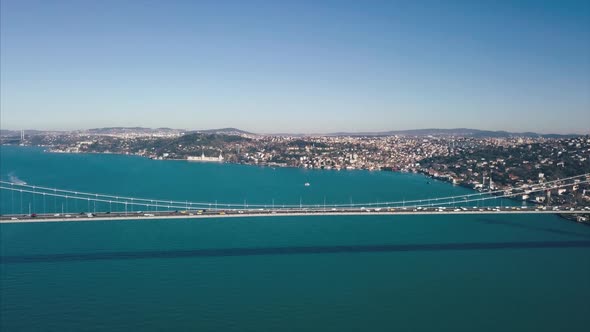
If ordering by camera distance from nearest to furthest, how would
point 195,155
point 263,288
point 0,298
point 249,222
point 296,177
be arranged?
1. point 0,298
2. point 263,288
3. point 249,222
4. point 296,177
5. point 195,155

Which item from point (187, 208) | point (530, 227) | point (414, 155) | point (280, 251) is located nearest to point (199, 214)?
point (280, 251)

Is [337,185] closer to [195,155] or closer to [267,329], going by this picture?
[267,329]

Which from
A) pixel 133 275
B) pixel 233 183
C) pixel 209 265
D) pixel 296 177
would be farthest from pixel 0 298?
pixel 296 177

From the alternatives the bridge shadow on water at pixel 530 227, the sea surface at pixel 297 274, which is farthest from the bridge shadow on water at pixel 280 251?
the bridge shadow on water at pixel 530 227

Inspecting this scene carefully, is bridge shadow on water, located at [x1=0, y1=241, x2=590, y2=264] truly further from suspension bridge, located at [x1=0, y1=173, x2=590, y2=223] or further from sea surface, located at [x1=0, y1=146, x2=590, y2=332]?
suspension bridge, located at [x1=0, y1=173, x2=590, y2=223]

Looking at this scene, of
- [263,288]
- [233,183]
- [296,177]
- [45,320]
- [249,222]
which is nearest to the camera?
[45,320]

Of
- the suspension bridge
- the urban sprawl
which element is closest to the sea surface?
the suspension bridge
